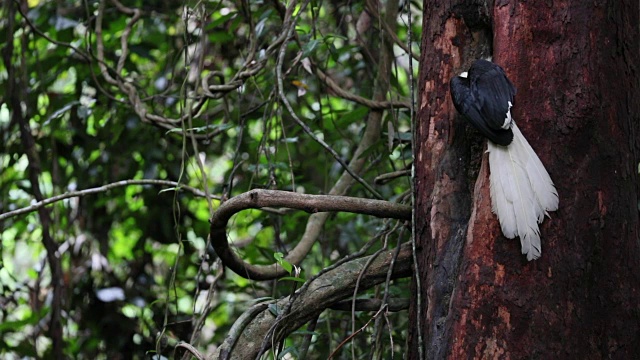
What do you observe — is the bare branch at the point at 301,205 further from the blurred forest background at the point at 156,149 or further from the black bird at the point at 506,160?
the blurred forest background at the point at 156,149

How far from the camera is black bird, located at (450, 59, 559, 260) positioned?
119 centimetres

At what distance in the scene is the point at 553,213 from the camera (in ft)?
3.98

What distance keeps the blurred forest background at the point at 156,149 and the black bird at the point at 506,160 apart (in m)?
0.72

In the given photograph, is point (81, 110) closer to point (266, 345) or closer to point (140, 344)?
point (140, 344)

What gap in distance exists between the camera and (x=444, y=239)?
1320 millimetres

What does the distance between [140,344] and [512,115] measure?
2114 mm

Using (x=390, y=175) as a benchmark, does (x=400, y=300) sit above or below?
below

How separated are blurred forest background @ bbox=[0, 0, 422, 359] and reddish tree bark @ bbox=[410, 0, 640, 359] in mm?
664

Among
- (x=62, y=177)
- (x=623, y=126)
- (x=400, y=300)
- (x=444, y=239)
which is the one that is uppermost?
(x=623, y=126)

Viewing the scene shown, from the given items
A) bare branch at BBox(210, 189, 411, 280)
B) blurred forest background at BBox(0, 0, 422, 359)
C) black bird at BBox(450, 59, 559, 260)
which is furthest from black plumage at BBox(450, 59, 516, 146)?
blurred forest background at BBox(0, 0, 422, 359)

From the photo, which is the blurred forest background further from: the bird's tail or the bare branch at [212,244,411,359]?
the bird's tail

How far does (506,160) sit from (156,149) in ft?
5.73

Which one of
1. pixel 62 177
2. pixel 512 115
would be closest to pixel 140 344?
pixel 62 177

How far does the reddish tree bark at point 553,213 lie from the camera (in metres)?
1.17
